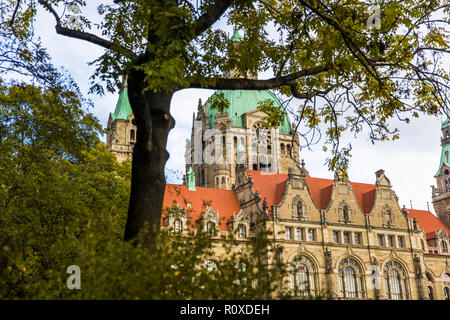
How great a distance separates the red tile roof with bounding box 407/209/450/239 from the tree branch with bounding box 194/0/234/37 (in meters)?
50.9

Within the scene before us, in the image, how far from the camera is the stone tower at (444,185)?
207 feet

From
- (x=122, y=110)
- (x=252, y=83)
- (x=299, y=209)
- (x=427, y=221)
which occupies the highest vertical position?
(x=122, y=110)

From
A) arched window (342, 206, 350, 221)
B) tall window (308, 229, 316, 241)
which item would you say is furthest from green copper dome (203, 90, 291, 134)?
tall window (308, 229, 316, 241)

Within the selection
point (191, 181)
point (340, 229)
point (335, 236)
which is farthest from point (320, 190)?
point (191, 181)

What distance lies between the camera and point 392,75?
12109 millimetres

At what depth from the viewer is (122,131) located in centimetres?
6525

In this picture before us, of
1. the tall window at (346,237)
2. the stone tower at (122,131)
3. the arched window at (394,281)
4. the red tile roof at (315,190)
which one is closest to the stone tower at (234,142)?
the stone tower at (122,131)

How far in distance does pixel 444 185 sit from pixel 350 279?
28.9 meters

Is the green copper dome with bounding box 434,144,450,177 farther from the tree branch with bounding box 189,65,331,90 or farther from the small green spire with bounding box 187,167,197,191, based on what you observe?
the tree branch with bounding box 189,65,331,90

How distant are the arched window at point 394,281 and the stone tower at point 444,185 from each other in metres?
18.8

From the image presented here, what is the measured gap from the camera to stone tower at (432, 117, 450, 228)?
207 feet

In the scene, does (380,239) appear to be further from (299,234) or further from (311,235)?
(299,234)

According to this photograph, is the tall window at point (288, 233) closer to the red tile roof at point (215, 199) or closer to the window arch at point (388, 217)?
the red tile roof at point (215, 199)
